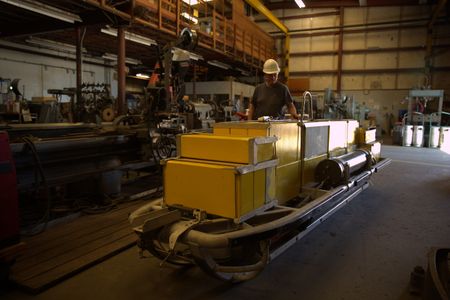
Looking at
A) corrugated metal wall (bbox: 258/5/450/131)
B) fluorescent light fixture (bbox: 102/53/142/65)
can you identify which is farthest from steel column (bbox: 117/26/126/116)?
corrugated metal wall (bbox: 258/5/450/131)

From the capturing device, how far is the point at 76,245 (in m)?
3.05

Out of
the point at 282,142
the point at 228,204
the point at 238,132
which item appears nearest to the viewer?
the point at 228,204

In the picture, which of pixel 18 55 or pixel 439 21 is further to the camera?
pixel 439 21

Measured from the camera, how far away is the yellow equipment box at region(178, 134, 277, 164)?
7.73ft

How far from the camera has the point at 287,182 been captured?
3162 millimetres

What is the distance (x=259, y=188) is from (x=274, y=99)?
2.13 m

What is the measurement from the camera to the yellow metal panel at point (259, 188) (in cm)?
245

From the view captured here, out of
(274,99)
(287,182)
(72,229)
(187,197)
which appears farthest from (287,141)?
(72,229)

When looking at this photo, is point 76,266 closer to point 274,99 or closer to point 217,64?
point 274,99

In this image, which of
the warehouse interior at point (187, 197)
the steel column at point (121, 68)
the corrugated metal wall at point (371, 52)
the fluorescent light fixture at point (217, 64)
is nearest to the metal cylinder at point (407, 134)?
the warehouse interior at point (187, 197)

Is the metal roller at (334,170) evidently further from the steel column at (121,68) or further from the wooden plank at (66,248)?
the steel column at (121,68)

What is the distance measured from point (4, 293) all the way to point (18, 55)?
9611mm

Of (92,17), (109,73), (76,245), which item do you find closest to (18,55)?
(109,73)

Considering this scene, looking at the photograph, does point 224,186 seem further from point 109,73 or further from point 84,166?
point 109,73
